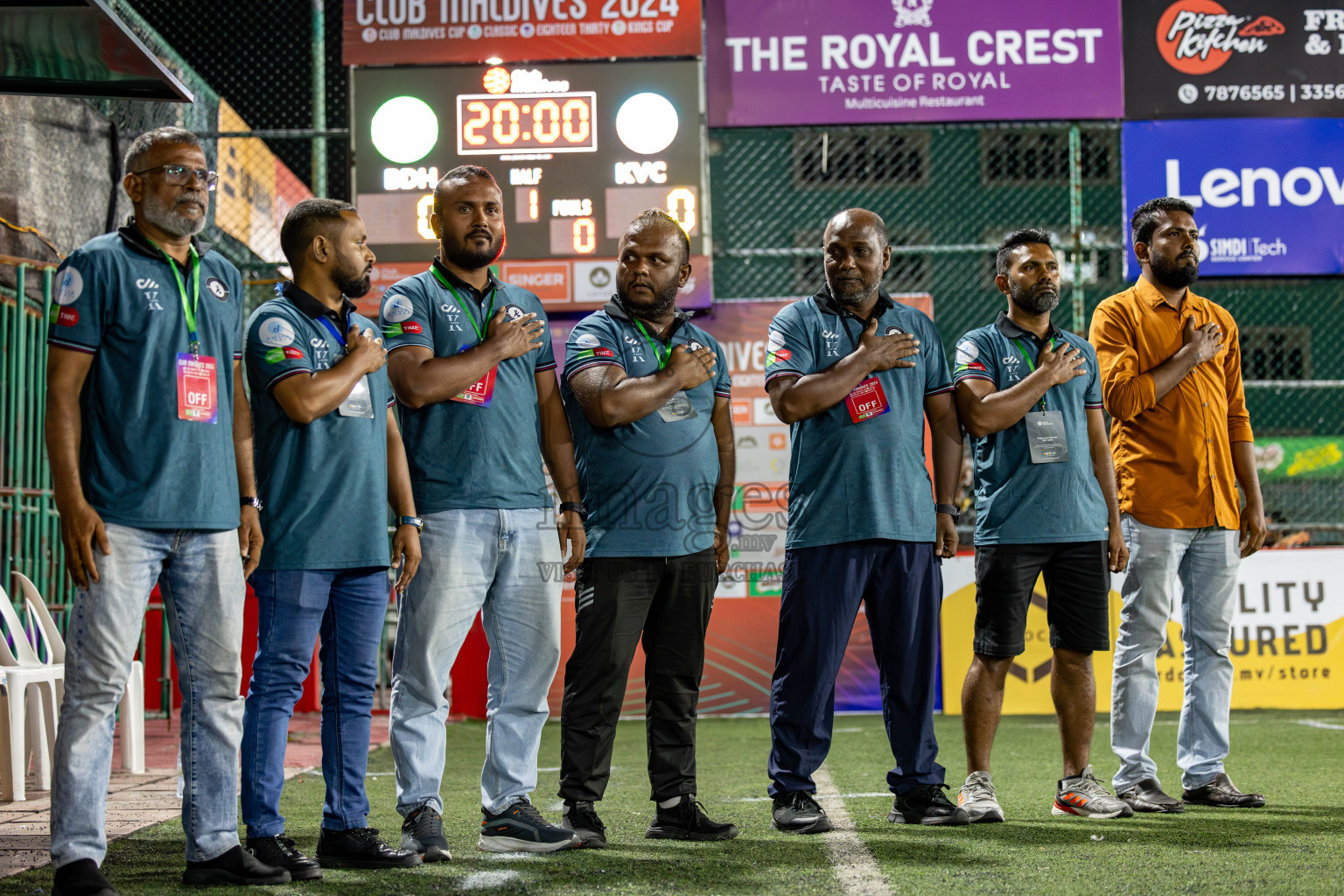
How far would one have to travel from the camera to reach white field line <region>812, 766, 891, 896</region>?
3006mm

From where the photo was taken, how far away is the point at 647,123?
853 cm

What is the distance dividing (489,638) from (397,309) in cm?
96

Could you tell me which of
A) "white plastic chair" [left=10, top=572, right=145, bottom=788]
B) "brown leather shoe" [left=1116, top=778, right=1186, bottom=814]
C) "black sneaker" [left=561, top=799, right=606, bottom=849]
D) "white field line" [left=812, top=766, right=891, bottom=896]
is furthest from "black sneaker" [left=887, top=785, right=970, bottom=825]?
"white plastic chair" [left=10, top=572, right=145, bottom=788]

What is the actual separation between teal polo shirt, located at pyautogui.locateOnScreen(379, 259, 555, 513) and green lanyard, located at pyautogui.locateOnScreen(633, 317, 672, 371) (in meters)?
0.37

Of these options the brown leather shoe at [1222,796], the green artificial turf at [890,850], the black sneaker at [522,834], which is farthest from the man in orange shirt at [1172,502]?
the black sneaker at [522,834]

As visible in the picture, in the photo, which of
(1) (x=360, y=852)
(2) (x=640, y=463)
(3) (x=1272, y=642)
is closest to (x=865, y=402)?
(2) (x=640, y=463)

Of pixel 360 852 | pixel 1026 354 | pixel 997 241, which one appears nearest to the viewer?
pixel 360 852

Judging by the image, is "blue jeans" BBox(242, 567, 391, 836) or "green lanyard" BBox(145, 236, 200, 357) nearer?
"green lanyard" BBox(145, 236, 200, 357)

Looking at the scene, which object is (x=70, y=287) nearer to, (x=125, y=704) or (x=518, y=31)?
(x=125, y=704)

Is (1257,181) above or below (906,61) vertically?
below

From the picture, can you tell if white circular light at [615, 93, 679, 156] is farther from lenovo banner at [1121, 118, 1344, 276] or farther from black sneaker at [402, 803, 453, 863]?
black sneaker at [402, 803, 453, 863]

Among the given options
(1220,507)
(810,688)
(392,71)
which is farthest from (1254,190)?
(810,688)

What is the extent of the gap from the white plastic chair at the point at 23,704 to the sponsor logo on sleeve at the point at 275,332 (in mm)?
2203

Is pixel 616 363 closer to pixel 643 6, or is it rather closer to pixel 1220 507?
pixel 1220 507
